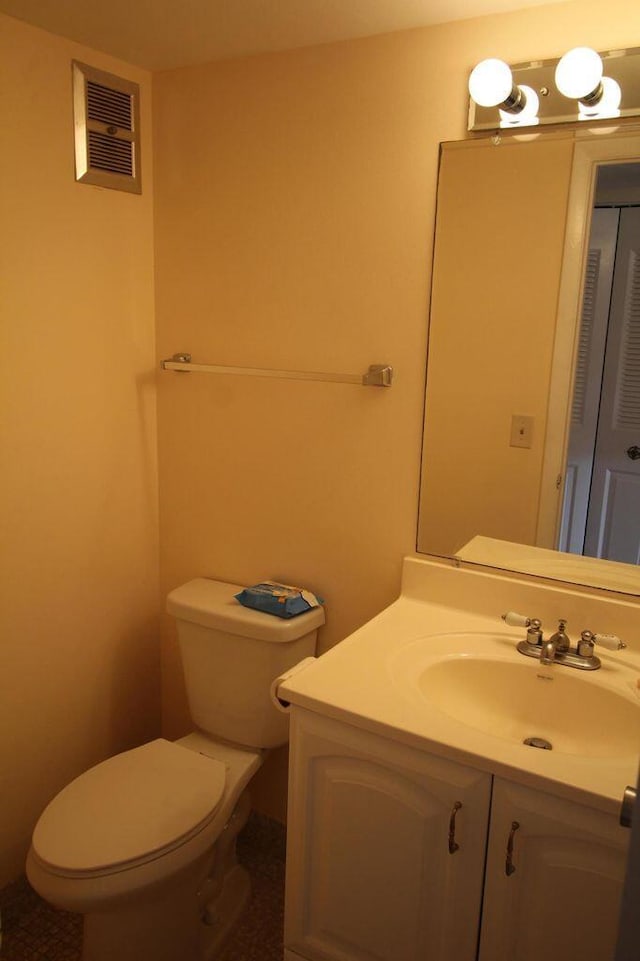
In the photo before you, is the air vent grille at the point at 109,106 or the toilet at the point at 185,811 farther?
the air vent grille at the point at 109,106

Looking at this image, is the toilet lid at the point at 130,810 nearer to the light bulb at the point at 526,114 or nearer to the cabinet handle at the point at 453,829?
the cabinet handle at the point at 453,829

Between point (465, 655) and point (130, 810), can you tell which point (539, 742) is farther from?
point (130, 810)

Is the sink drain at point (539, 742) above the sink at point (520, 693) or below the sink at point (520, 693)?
below

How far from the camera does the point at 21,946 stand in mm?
1782

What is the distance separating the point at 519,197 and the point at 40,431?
1.27m

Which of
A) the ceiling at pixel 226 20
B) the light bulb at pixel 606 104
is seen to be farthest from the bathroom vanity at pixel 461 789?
the ceiling at pixel 226 20

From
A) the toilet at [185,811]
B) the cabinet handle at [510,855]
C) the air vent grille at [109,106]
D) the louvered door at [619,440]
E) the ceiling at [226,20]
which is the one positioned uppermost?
the ceiling at [226,20]

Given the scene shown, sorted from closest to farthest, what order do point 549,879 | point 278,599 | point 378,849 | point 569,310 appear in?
point 549,879, point 378,849, point 569,310, point 278,599

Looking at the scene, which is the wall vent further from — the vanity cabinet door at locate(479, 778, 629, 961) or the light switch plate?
the vanity cabinet door at locate(479, 778, 629, 961)

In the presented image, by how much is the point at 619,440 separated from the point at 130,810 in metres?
1.33

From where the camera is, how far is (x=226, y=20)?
1.61m

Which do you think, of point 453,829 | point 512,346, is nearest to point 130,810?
point 453,829

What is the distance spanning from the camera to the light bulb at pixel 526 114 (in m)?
1.47

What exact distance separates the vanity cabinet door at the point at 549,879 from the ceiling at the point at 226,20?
150 cm
